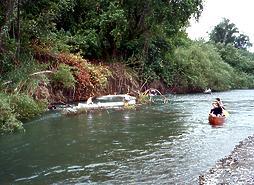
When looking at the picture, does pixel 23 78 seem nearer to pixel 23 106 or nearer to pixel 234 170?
pixel 23 106

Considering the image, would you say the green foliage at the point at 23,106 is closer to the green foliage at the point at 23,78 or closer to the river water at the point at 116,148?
the river water at the point at 116,148

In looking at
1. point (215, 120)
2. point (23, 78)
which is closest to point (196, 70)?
point (215, 120)

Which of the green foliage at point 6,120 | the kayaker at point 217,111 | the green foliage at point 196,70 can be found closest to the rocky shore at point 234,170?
the kayaker at point 217,111

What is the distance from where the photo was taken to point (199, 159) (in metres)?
12.9

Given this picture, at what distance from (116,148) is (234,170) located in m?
4.58

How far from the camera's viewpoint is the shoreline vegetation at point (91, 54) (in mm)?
23406

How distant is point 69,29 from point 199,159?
2637 cm

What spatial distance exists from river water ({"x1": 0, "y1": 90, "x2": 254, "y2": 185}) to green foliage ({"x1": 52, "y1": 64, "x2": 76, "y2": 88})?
14.8ft

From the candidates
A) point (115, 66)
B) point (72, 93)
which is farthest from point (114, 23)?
point (72, 93)

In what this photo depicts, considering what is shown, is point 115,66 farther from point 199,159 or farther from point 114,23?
point 199,159

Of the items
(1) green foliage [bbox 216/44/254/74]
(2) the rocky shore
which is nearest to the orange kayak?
(2) the rocky shore

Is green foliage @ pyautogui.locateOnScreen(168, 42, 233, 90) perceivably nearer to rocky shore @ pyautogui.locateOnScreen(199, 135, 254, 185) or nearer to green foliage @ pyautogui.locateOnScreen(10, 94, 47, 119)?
green foliage @ pyautogui.locateOnScreen(10, 94, 47, 119)

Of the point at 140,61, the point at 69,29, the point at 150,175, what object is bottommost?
the point at 150,175

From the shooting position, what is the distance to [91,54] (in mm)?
37719
